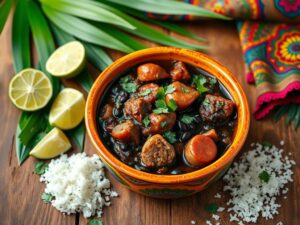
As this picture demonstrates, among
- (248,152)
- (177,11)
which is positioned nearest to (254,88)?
(248,152)

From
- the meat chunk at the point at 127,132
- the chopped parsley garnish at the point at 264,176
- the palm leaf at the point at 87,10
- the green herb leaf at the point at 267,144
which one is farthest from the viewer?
the palm leaf at the point at 87,10

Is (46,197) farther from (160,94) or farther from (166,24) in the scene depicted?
(166,24)

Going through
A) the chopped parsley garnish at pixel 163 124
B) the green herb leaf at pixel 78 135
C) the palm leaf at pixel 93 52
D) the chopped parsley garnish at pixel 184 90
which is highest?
the chopped parsley garnish at pixel 184 90

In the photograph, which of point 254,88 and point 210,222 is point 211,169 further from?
point 254,88

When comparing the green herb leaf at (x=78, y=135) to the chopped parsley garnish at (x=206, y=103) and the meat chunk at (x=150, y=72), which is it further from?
the chopped parsley garnish at (x=206, y=103)

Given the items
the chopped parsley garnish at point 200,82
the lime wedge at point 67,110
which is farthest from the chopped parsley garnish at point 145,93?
the lime wedge at point 67,110

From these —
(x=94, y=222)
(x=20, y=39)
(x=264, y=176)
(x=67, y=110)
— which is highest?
(x=20, y=39)

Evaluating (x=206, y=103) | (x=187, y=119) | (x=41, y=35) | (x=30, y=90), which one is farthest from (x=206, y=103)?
(x=41, y=35)
